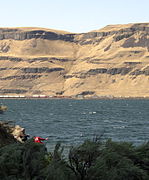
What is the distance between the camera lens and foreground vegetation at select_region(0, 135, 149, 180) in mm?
17750

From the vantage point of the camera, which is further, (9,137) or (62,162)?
(9,137)

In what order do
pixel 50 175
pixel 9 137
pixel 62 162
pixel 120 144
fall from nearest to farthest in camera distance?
pixel 50 175 → pixel 62 162 → pixel 120 144 → pixel 9 137

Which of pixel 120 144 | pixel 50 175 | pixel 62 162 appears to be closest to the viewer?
pixel 50 175

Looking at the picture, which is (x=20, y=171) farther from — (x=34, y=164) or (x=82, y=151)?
(x=82, y=151)

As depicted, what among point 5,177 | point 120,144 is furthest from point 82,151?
point 5,177

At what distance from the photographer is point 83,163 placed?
18859mm

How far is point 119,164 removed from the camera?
18.2m

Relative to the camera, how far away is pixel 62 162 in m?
18.7

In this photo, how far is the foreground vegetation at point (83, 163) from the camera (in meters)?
17.8

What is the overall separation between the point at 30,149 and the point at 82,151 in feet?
7.59

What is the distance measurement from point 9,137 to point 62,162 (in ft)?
63.2

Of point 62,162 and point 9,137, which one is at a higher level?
→ point 62,162

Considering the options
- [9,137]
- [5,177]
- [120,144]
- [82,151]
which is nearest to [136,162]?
[120,144]

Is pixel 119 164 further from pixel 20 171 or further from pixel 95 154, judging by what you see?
pixel 20 171
